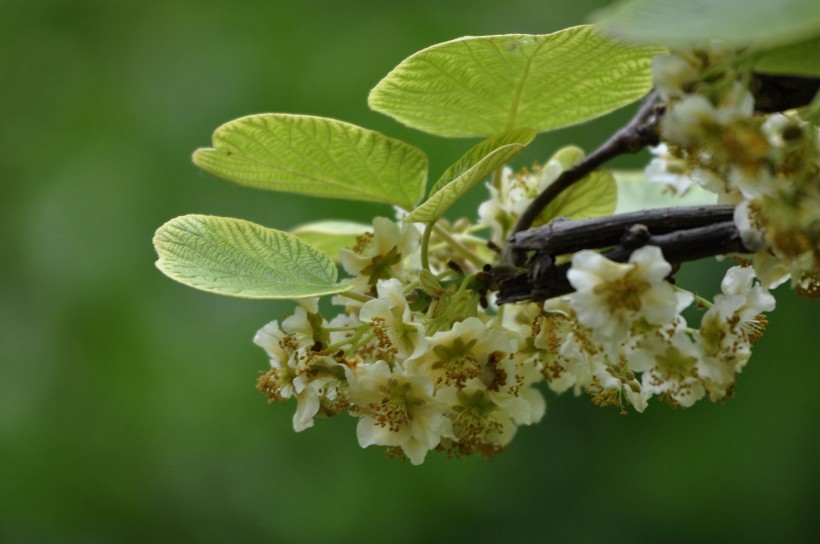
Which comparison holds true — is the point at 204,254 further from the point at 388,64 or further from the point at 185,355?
the point at 388,64

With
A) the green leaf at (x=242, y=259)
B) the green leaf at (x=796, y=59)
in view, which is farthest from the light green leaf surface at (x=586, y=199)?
the green leaf at (x=796, y=59)

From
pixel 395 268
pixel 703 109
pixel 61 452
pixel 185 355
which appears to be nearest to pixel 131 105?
pixel 185 355

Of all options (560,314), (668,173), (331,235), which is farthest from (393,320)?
(668,173)

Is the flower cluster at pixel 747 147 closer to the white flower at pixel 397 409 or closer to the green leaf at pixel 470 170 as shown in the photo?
the green leaf at pixel 470 170

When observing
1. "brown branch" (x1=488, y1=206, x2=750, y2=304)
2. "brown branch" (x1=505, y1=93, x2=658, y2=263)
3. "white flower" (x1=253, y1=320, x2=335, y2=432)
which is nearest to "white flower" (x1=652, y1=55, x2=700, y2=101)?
"brown branch" (x1=488, y1=206, x2=750, y2=304)

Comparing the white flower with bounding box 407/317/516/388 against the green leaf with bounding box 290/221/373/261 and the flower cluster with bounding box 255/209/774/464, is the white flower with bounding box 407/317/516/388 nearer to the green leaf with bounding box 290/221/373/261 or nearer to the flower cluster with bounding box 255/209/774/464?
the flower cluster with bounding box 255/209/774/464

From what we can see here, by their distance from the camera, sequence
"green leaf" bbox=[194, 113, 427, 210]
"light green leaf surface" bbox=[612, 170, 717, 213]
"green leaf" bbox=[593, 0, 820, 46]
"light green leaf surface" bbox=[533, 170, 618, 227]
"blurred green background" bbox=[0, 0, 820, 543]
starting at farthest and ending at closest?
"blurred green background" bbox=[0, 0, 820, 543]
"light green leaf surface" bbox=[612, 170, 717, 213]
"light green leaf surface" bbox=[533, 170, 618, 227]
"green leaf" bbox=[194, 113, 427, 210]
"green leaf" bbox=[593, 0, 820, 46]
